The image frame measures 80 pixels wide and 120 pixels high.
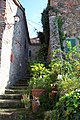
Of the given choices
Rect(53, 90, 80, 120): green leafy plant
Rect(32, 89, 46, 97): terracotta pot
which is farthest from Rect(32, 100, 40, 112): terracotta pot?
Rect(53, 90, 80, 120): green leafy plant

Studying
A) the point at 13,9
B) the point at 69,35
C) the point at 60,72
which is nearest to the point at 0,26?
the point at 13,9

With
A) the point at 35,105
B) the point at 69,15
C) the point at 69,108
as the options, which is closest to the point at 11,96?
the point at 35,105

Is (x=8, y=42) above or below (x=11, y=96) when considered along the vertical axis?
above

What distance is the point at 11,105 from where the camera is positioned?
877cm

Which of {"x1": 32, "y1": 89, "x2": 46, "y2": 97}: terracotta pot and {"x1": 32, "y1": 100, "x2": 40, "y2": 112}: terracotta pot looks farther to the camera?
{"x1": 32, "y1": 89, "x2": 46, "y2": 97}: terracotta pot

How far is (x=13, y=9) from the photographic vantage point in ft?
39.2

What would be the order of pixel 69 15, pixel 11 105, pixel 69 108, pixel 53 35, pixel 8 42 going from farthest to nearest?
1. pixel 69 15
2. pixel 53 35
3. pixel 8 42
4. pixel 11 105
5. pixel 69 108

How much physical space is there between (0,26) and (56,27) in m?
3.45

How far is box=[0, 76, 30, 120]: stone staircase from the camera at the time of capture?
25.4 ft

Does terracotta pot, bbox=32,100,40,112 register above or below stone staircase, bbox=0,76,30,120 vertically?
above

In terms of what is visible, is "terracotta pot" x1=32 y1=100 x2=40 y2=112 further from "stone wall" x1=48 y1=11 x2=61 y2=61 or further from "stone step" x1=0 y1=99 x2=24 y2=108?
"stone wall" x1=48 y1=11 x2=61 y2=61

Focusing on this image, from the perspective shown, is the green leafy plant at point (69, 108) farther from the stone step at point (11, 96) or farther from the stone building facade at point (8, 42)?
the stone building facade at point (8, 42)

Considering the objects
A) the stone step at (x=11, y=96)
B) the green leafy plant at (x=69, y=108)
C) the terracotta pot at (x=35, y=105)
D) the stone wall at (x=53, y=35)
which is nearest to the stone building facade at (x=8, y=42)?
the stone step at (x=11, y=96)

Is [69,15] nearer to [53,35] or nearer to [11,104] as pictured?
[53,35]
